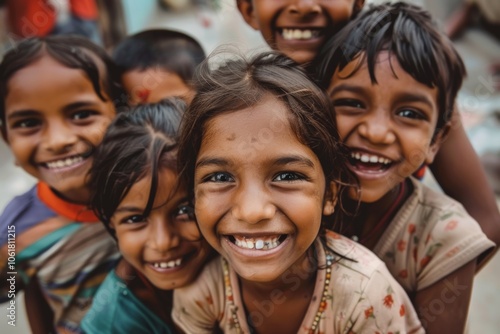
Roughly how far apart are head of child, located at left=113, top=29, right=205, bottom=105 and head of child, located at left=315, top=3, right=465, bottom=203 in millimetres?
621

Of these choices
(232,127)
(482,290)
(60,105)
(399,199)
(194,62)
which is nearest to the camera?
(232,127)

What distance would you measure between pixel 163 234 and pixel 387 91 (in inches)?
25.8

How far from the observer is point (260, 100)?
110 cm

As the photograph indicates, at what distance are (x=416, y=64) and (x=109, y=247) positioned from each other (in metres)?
1.04

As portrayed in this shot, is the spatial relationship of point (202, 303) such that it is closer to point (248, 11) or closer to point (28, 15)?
point (248, 11)

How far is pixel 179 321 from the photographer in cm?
131

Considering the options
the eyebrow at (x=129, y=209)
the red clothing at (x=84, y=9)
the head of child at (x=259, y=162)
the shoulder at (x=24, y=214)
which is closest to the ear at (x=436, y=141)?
the head of child at (x=259, y=162)

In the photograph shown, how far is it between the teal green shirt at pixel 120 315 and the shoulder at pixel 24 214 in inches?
14.7

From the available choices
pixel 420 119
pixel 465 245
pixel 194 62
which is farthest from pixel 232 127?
pixel 194 62

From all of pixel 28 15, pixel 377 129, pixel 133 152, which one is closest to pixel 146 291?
pixel 133 152

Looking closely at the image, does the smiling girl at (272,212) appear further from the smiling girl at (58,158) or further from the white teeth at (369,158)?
the smiling girl at (58,158)

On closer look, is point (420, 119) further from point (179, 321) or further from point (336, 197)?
point (179, 321)

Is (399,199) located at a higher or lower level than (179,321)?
higher

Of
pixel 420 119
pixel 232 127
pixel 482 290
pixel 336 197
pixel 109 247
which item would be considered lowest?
pixel 482 290
